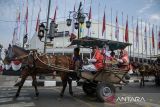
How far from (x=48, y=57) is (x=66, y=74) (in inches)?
37.5

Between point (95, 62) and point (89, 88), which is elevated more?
point (95, 62)

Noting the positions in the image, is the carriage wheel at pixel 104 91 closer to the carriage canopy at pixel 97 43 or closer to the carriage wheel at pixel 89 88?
the carriage wheel at pixel 89 88

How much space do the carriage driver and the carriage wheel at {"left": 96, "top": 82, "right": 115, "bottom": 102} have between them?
1.92 ft

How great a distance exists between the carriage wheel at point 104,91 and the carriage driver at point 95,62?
0.59 meters

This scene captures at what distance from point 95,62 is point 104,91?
105cm

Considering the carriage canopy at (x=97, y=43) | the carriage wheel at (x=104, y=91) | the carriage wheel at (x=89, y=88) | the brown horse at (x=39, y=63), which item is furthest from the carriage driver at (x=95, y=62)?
the carriage wheel at (x=89, y=88)

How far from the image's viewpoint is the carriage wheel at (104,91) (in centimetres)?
974

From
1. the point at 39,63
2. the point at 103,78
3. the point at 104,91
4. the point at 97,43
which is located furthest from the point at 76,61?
the point at 104,91

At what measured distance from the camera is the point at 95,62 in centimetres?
996

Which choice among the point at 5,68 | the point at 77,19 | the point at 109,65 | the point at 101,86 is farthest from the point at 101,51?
the point at 5,68

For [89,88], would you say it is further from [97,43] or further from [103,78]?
[97,43]

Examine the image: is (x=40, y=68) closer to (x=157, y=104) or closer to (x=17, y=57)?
(x=17, y=57)

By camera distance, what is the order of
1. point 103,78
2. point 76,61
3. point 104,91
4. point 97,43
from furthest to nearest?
point 97,43, point 76,61, point 103,78, point 104,91

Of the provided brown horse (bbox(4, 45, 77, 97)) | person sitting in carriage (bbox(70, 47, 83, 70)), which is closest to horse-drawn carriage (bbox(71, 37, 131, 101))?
person sitting in carriage (bbox(70, 47, 83, 70))
